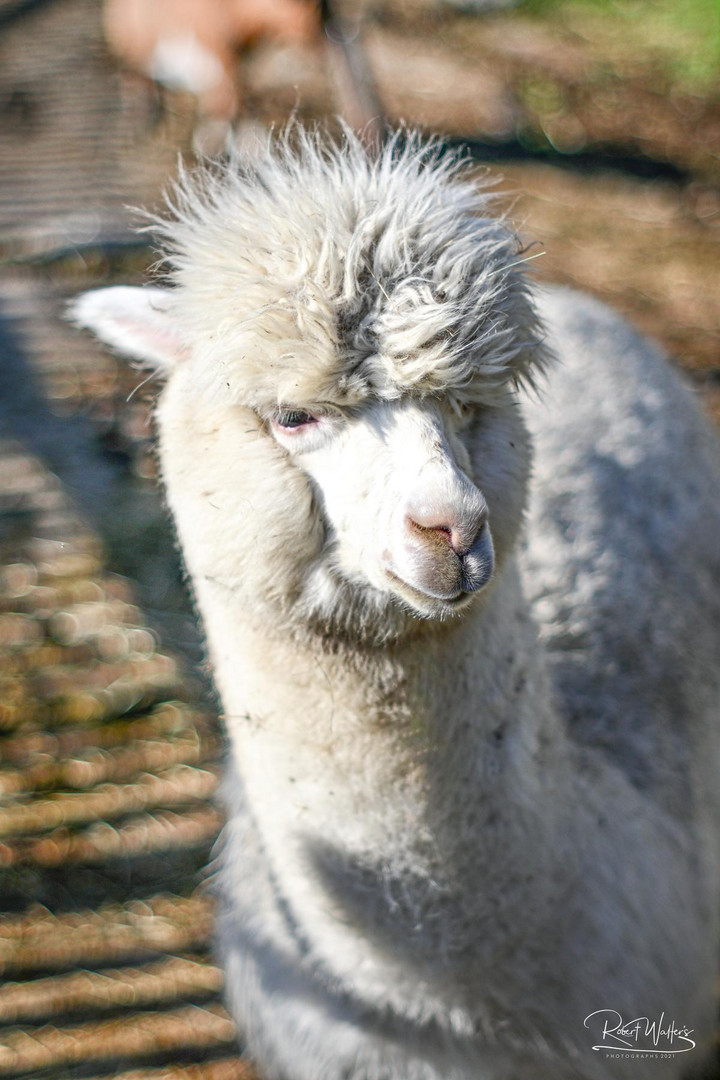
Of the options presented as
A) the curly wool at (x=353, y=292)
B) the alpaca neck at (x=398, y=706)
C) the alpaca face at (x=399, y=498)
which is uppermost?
the curly wool at (x=353, y=292)

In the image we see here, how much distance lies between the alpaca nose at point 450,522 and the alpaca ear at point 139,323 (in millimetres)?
473

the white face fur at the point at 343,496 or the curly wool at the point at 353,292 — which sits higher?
the curly wool at the point at 353,292

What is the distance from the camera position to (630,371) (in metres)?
2.25

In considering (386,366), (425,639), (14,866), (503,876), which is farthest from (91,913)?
(386,366)

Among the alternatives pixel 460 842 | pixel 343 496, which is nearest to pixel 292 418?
pixel 343 496

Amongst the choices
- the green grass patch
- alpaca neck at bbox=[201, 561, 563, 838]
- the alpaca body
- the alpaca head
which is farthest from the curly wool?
the green grass patch

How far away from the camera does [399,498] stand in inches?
41.2

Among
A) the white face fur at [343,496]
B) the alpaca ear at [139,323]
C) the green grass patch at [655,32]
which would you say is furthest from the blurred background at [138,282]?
the white face fur at [343,496]

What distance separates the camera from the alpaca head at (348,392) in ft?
3.50

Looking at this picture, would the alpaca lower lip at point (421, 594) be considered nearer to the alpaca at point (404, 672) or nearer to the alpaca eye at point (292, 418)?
the alpaca at point (404, 672)

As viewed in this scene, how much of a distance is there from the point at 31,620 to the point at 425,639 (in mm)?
2133

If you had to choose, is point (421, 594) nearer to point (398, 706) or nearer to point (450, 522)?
point (450, 522)

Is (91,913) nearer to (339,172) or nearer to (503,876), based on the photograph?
(503,876)

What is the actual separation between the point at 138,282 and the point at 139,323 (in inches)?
115
